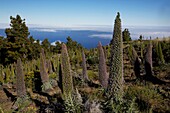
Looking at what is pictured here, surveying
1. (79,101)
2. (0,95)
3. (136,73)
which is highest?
(79,101)

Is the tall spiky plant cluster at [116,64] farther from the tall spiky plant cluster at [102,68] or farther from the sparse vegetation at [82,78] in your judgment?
the tall spiky plant cluster at [102,68]

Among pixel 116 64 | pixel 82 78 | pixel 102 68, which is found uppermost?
pixel 116 64

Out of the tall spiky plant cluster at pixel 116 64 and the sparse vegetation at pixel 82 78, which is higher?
the tall spiky plant cluster at pixel 116 64

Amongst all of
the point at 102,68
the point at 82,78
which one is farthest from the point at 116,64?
the point at 82,78

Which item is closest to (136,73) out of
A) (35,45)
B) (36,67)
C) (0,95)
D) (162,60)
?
(162,60)

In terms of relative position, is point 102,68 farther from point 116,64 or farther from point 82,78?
point 116,64

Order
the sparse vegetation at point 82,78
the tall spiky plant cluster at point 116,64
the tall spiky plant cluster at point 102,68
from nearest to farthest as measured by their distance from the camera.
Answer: the sparse vegetation at point 82,78 < the tall spiky plant cluster at point 116,64 < the tall spiky plant cluster at point 102,68

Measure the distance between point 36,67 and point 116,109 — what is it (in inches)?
1425

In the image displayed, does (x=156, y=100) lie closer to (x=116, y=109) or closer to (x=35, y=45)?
(x=116, y=109)

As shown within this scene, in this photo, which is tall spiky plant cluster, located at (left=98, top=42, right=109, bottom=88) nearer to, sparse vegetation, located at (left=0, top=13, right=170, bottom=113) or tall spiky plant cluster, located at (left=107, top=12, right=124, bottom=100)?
sparse vegetation, located at (left=0, top=13, right=170, bottom=113)

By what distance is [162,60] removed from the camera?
1469 inches

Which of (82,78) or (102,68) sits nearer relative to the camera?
(102,68)

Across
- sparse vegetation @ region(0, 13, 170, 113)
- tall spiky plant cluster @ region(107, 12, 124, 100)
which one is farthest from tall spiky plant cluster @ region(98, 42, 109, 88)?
tall spiky plant cluster @ region(107, 12, 124, 100)

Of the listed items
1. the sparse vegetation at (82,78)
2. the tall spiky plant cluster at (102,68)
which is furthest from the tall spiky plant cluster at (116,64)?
the tall spiky plant cluster at (102,68)
